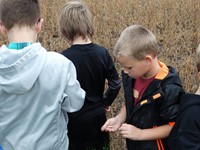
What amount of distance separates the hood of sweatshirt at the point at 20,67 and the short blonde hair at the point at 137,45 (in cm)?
49

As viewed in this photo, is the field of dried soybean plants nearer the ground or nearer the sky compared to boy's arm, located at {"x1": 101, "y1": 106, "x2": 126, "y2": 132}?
nearer the ground

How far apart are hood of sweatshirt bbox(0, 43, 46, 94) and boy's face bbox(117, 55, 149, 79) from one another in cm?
50

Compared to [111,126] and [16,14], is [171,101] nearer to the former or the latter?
[111,126]

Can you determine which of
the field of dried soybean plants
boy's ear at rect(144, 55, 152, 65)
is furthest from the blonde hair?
the field of dried soybean plants

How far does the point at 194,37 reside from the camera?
5070 mm

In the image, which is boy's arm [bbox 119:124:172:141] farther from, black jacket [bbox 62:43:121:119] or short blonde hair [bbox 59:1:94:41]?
short blonde hair [bbox 59:1:94:41]

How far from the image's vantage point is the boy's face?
6.52ft

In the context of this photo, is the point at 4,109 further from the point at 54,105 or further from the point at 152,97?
the point at 152,97

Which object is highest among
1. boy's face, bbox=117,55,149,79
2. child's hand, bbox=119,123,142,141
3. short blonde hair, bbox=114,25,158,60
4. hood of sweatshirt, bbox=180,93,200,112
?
short blonde hair, bbox=114,25,158,60

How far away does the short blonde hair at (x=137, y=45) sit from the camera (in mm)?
1986

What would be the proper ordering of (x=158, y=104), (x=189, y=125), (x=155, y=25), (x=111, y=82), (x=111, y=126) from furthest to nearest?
(x=155, y=25) < (x=111, y=82) < (x=111, y=126) < (x=158, y=104) < (x=189, y=125)

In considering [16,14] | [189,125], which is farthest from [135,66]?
[16,14]

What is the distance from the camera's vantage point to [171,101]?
1.90 meters

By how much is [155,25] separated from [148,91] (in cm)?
375
